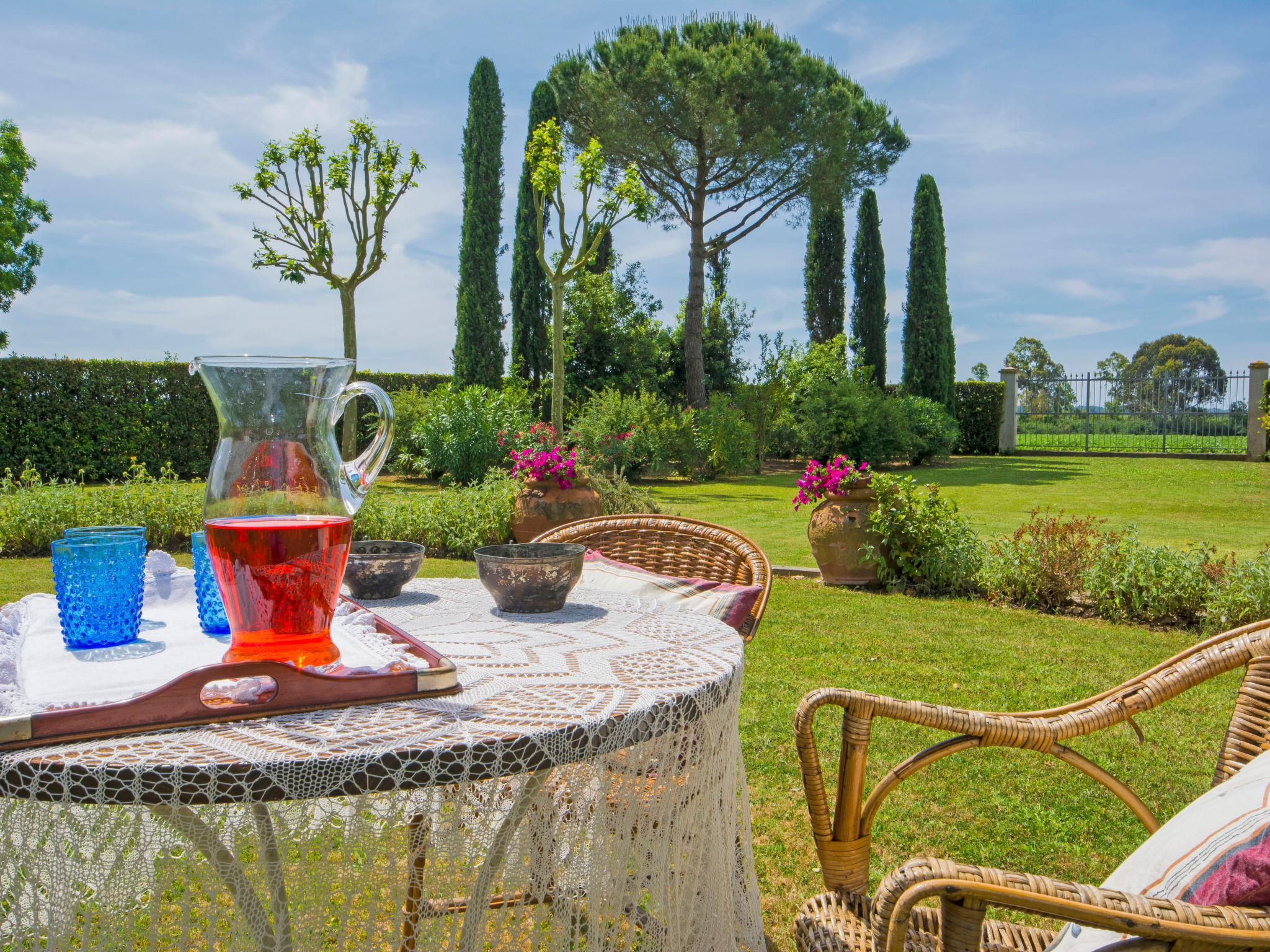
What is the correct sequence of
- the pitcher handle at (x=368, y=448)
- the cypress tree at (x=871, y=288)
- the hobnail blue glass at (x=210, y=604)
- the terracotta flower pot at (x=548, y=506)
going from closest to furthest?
the pitcher handle at (x=368, y=448) < the hobnail blue glass at (x=210, y=604) < the terracotta flower pot at (x=548, y=506) < the cypress tree at (x=871, y=288)

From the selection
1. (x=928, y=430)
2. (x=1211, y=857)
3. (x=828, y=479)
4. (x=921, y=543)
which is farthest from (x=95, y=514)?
(x=928, y=430)

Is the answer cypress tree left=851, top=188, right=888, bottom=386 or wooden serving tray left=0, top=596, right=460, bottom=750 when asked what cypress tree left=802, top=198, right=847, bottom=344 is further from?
wooden serving tray left=0, top=596, right=460, bottom=750

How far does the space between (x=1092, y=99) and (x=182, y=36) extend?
6259 mm

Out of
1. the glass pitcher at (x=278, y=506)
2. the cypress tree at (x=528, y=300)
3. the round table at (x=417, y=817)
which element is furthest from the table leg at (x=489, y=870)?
the cypress tree at (x=528, y=300)

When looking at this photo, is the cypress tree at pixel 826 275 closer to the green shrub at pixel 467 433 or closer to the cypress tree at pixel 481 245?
the cypress tree at pixel 481 245

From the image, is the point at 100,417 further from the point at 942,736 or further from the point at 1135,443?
the point at 1135,443

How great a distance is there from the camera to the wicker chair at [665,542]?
7.41ft

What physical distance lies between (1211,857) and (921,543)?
4.51 m

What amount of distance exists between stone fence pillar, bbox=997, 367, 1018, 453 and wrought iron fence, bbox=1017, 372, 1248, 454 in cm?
104

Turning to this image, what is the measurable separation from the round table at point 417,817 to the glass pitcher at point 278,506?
12cm

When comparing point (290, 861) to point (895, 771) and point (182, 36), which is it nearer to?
point (895, 771)

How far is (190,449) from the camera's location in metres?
12.2

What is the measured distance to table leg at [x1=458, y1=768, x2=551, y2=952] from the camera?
2.84 ft

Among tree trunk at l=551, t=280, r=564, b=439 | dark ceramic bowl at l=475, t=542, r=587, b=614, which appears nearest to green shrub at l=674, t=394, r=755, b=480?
tree trunk at l=551, t=280, r=564, b=439
